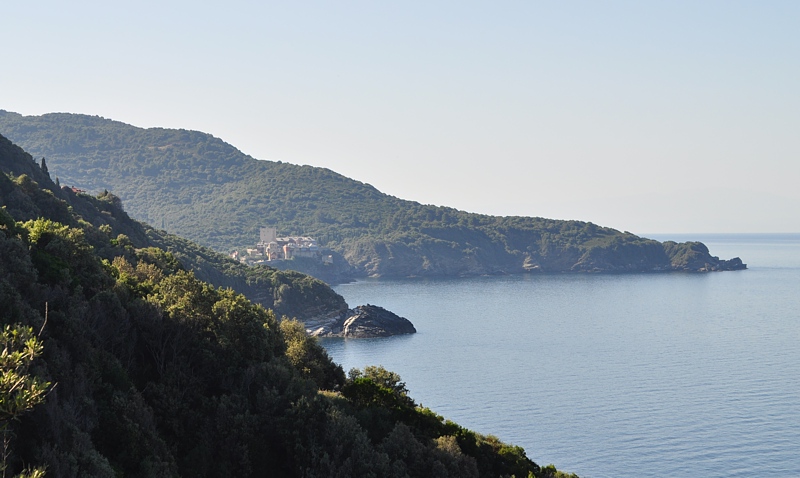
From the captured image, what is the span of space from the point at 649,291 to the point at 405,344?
7310 centimetres

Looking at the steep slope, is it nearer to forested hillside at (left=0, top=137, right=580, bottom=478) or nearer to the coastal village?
forested hillside at (left=0, top=137, right=580, bottom=478)

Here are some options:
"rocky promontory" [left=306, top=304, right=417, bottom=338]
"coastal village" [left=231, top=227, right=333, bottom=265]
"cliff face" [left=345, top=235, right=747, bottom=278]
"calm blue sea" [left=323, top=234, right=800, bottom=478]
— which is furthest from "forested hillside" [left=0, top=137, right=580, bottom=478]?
"cliff face" [left=345, top=235, right=747, bottom=278]

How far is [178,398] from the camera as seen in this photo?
2359 cm

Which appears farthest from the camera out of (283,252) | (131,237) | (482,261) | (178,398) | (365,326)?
(482,261)

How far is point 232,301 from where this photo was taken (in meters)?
28.2

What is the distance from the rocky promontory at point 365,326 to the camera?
93875 mm

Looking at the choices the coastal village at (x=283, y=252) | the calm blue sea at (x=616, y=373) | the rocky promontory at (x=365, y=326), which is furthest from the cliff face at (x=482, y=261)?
the rocky promontory at (x=365, y=326)

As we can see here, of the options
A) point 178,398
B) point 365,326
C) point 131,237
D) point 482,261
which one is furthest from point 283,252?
point 178,398

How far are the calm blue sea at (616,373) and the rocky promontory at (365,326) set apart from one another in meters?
2.20

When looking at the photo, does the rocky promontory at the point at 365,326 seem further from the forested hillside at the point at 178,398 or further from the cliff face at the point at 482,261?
the cliff face at the point at 482,261

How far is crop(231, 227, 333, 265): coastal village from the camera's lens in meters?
165

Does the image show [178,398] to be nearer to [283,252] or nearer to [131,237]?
[131,237]

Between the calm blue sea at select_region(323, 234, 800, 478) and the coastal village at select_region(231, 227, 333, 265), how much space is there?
3317cm

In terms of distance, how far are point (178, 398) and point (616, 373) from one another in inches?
2014
